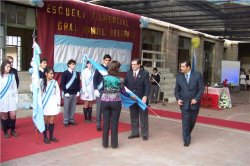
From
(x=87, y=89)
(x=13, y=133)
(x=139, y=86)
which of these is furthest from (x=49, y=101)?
(x=87, y=89)

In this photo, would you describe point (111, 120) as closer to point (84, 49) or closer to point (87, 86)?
point (87, 86)

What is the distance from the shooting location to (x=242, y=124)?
934cm

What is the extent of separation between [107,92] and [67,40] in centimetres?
592

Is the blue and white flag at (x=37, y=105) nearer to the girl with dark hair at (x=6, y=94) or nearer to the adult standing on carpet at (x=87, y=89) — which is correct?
the girl with dark hair at (x=6, y=94)

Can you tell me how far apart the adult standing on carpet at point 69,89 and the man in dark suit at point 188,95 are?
103 inches

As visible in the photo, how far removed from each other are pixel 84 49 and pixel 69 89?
4285mm

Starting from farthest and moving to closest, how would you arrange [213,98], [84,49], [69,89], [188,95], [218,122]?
1. [213,98]
2. [84,49]
3. [218,122]
4. [69,89]
5. [188,95]

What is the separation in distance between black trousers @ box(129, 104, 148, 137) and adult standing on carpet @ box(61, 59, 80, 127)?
1.72m

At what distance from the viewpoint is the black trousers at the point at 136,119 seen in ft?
22.3

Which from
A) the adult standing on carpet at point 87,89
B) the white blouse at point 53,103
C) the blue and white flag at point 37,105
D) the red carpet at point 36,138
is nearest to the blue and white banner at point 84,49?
the adult standing on carpet at point 87,89

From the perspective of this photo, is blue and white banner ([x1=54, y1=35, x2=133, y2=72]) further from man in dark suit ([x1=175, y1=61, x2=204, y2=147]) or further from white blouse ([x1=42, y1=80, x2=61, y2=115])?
man in dark suit ([x1=175, y1=61, x2=204, y2=147])

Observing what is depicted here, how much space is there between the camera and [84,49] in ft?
39.4

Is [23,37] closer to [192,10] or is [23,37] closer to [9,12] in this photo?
[9,12]

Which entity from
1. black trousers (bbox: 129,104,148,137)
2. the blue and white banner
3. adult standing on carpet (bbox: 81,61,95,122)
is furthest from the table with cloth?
black trousers (bbox: 129,104,148,137)
